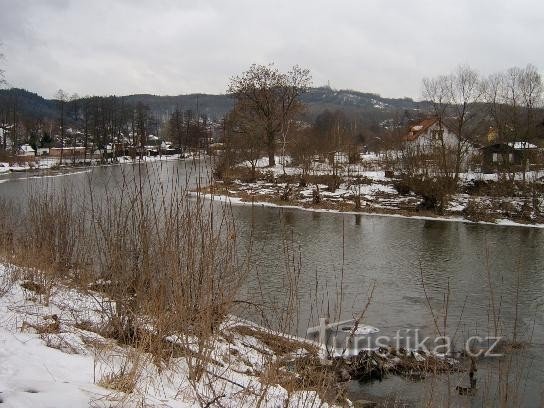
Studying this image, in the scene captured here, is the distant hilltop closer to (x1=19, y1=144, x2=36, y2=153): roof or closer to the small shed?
the small shed

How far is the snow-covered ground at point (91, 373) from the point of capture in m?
3.29

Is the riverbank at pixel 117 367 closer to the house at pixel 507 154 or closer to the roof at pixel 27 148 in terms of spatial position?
the house at pixel 507 154

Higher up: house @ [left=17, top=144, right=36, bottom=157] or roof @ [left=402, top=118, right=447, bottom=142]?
roof @ [left=402, top=118, right=447, bottom=142]

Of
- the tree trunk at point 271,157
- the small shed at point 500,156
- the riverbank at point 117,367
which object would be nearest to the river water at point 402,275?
the riverbank at point 117,367

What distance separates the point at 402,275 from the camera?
45.9 feet

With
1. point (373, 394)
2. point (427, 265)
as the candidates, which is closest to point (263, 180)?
point (427, 265)

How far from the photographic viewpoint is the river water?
7184 mm

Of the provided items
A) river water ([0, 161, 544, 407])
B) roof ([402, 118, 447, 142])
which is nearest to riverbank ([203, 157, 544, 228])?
river water ([0, 161, 544, 407])

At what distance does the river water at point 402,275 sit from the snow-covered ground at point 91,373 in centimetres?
72

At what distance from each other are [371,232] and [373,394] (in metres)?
14.7

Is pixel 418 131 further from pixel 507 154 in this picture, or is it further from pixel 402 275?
pixel 402 275

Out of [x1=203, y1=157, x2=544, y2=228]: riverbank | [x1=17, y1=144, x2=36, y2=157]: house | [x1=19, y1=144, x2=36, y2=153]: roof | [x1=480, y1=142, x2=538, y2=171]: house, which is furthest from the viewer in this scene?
[x1=19, y1=144, x2=36, y2=153]: roof

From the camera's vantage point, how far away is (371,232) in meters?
21.4

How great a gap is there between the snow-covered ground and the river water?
2.37ft
